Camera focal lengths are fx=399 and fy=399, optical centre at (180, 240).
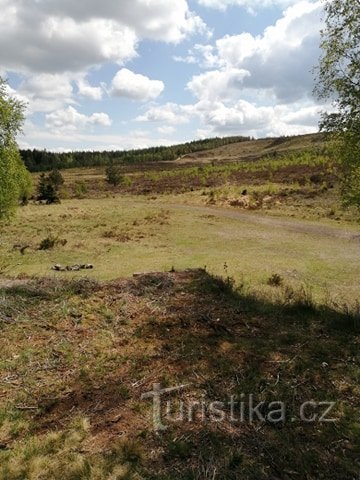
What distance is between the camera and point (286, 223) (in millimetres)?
31031

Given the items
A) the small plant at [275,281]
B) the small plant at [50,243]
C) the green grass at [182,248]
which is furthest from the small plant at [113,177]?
the small plant at [275,281]

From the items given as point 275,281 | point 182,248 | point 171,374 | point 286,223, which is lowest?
point 182,248

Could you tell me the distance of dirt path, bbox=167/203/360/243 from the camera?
87.2 feet

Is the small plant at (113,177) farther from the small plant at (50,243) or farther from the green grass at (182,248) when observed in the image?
the small plant at (50,243)

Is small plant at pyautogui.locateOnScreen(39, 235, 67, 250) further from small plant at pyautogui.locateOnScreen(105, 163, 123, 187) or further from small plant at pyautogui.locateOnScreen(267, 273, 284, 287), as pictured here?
small plant at pyautogui.locateOnScreen(105, 163, 123, 187)

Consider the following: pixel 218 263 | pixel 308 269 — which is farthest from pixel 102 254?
pixel 308 269

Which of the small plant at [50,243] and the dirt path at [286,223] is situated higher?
the dirt path at [286,223]

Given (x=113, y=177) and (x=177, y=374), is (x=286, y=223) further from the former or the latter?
(x=113, y=177)

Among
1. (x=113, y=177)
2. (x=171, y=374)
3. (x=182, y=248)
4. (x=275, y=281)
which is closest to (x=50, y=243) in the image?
(x=182, y=248)

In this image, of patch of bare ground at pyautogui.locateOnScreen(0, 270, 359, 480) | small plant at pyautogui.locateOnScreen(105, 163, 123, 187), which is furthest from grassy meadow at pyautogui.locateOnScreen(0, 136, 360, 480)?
small plant at pyautogui.locateOnScreen(105, 163, 123, 187)

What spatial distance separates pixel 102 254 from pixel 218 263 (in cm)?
713

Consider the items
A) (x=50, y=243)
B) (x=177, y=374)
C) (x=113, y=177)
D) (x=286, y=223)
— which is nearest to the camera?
(x=177, y=374)

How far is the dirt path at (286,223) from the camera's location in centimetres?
2659

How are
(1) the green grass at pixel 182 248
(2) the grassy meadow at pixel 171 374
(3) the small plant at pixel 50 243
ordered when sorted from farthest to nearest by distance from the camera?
(3) the small plant at pixel 50 243, (1) the green grass at pixel 182 248, (2) the grassy meadow at pixel 171 374
